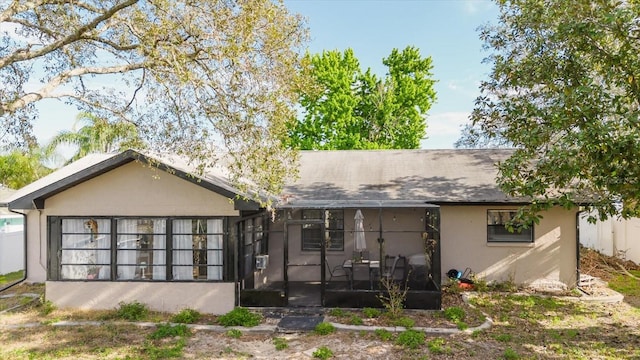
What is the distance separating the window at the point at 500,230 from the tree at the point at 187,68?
779 cm

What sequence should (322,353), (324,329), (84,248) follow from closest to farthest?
(322,353) → (324,329) → (84,248)

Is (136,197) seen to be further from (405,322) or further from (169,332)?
(405,322)

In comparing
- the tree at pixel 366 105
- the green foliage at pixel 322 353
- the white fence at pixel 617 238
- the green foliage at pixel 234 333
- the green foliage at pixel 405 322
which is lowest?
the green foliage at pixel 234 333

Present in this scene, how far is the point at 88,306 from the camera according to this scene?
10828 millimetres

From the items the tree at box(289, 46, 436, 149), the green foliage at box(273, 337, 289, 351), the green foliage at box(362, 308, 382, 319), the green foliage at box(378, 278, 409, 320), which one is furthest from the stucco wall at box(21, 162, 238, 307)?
the tree at box(289, 46, 436, 149)

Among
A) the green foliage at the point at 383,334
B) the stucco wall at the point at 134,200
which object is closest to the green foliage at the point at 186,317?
the stucco wall at the point at 134,200

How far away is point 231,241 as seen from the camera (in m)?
10.6

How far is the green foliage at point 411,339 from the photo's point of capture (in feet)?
27.0

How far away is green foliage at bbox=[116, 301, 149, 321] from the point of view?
33.3 ft

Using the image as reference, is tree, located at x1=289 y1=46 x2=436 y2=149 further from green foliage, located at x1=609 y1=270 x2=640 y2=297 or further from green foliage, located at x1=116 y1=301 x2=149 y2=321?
green foliage, located at x1=116 y1=301 x2=149 y2=321

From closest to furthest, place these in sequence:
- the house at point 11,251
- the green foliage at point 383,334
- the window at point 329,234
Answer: the green foliage at point 383,334 < the window at point 329,234 < the house at point 11,251

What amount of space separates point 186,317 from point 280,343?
9.87 ft

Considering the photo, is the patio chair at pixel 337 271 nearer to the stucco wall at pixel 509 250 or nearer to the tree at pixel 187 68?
the stucco wall at pixel 509 250

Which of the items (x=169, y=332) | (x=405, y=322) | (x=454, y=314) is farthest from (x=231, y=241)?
(x=454, y=314)
